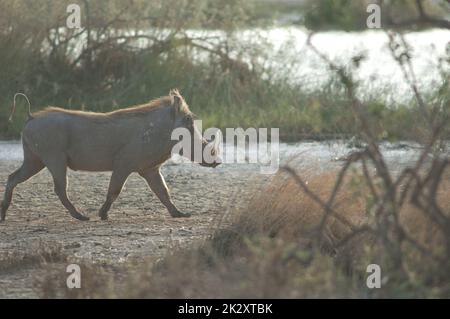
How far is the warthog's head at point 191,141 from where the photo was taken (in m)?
9.18

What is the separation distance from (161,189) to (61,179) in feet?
2.74

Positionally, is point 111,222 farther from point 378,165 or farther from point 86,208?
point 378,165

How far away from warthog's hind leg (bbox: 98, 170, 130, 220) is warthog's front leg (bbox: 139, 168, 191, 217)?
9.6 inches

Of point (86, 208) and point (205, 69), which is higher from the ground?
point (205, 69)

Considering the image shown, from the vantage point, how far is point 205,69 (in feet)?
46.3

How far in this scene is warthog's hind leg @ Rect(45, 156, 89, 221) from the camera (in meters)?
8.84

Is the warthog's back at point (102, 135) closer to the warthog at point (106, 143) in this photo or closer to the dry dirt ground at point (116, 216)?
the warthog at point (106, 143)

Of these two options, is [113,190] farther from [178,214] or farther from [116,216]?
[178,214]

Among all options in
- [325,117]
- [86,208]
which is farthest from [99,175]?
[325,117]

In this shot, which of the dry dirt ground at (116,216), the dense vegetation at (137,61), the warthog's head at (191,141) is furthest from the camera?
the dense vegetation at (137,61)

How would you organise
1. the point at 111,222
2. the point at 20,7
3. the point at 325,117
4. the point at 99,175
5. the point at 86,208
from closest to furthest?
the point at 325,117, the point at 111,222, the point at 86,208, the point at 99,175, the point at 20,7

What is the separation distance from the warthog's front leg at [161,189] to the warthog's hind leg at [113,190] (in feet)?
0.80

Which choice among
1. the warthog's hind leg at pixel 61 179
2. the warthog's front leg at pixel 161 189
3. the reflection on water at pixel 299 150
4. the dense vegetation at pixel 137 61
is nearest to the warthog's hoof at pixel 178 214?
the warthog's front leg at pixel 161 189

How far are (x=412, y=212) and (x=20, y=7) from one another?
860 cm
